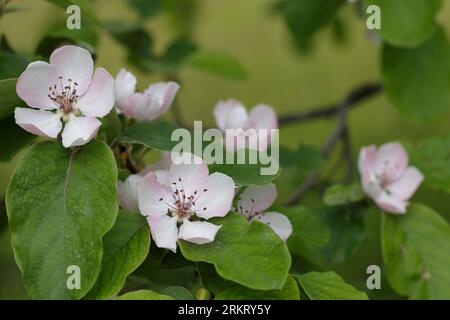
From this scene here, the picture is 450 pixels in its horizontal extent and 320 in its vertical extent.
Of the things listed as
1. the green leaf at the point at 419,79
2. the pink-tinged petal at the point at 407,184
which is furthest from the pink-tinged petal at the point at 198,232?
the green leaf at the point at 419,79

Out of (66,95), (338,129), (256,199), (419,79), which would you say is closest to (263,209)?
(256,199)

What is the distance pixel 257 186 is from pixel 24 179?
0.22 meters

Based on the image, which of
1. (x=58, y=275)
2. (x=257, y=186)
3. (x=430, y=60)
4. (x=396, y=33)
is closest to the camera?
(x=58, y=275)

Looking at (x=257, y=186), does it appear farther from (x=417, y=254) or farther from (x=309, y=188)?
(x=309, y=188)

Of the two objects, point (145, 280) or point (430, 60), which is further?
point (430, 60)

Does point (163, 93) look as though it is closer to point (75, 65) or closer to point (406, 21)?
point (75, 65)

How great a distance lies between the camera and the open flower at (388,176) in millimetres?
969

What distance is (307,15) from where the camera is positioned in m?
1.33

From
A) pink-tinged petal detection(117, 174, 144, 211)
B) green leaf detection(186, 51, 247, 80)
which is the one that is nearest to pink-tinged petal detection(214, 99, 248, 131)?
pink-tinged petal detection(117, 174, 144, 211)

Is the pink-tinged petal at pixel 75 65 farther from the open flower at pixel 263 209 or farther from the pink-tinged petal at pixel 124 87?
the open flower at pixel 263 209

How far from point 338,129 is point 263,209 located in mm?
Answer: 713
